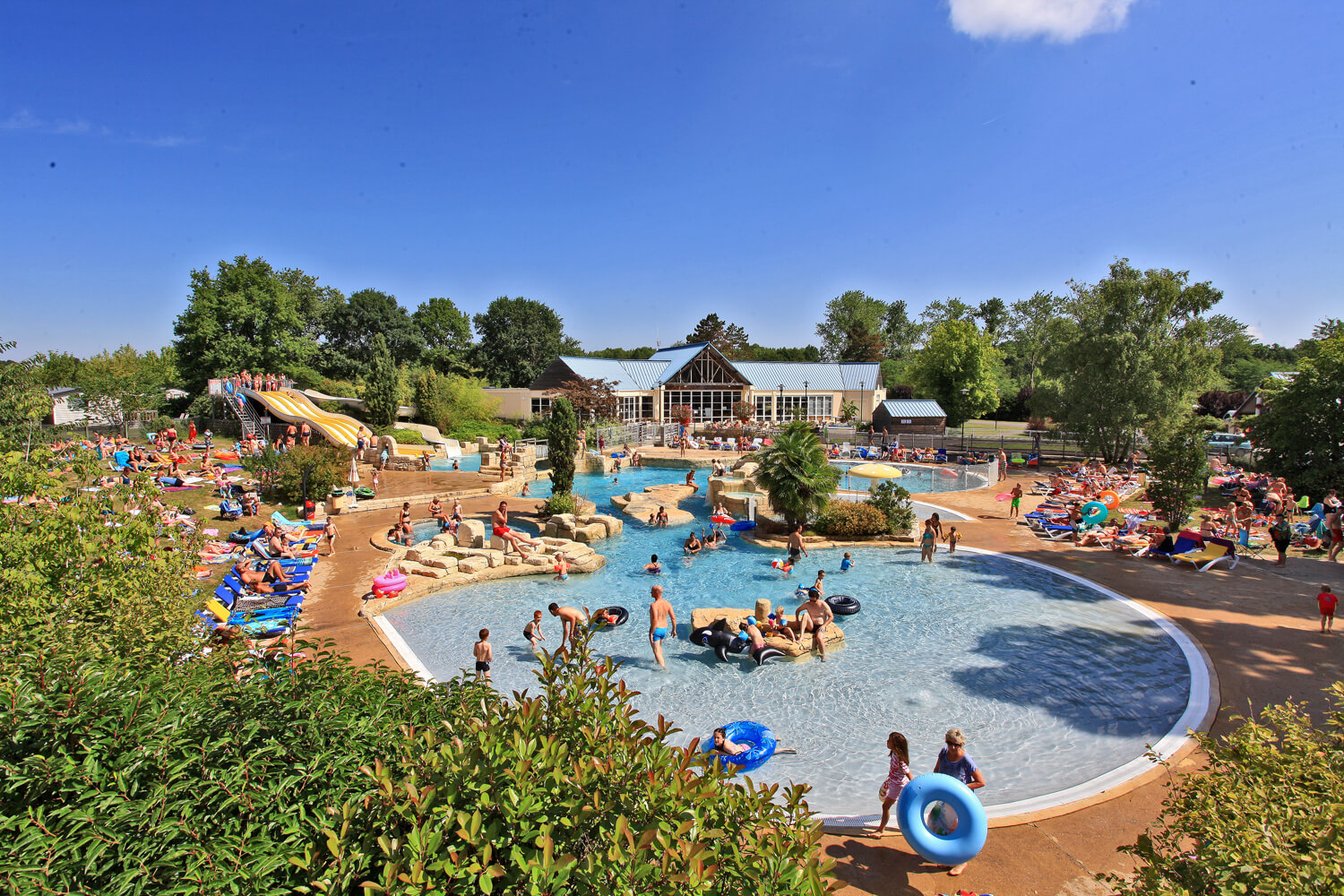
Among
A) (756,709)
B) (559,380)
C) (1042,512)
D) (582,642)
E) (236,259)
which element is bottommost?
(756,709)

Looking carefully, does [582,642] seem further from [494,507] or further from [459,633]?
[494,507]

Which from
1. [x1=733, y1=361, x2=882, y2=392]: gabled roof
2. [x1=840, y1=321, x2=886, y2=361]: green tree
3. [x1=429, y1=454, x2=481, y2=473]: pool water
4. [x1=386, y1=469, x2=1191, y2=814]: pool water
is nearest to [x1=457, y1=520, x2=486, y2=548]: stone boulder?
[x1=386, y1=469, x2=1191, y2=814]: pool water

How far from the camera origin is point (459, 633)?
1165 centimetres

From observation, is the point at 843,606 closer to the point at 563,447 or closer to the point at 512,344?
the point at 563,447

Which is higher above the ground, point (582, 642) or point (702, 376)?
point (702, 376)

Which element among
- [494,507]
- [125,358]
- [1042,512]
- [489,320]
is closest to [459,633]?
[494,507]

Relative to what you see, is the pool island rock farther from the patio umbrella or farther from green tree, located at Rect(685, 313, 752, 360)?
green tree, located at Rect(685, 313, 752, 360)

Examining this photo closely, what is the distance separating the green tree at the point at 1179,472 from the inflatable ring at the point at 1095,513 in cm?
118

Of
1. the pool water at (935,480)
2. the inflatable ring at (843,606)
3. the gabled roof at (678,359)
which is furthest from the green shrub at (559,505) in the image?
the gabled roof at (678,359)

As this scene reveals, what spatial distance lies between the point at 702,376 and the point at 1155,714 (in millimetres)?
38457

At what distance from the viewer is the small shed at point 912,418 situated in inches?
1574

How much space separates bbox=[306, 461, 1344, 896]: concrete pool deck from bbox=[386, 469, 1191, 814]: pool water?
22.2 inches

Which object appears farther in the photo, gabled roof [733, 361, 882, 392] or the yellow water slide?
gabled roof [733, 361, 882, 392]

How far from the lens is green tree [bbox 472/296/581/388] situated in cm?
6028
